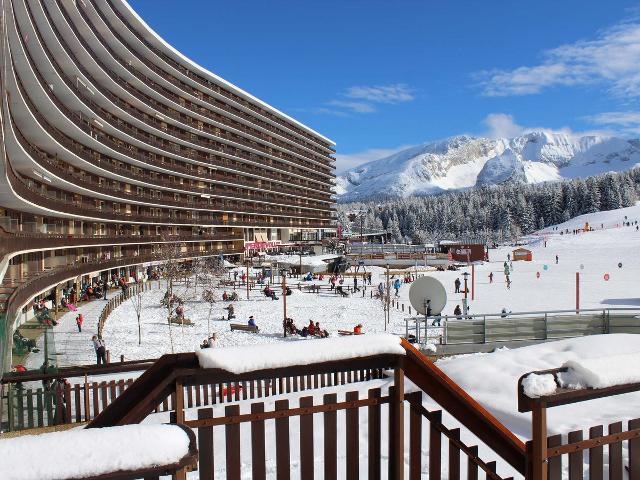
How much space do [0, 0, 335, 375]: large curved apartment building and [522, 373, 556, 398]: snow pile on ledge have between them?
32.2 ft

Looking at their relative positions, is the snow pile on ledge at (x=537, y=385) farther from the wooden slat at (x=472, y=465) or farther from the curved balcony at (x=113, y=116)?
the curved balcony at (x=113, y=116)

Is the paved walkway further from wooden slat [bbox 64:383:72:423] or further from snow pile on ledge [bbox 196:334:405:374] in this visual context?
snow pile on ledge [bbox 196:334:405:374]

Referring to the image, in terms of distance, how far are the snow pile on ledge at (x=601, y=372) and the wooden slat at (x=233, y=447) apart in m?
1.68

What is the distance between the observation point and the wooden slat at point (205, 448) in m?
2.54

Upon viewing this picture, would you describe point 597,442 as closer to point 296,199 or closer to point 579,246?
point 579,246

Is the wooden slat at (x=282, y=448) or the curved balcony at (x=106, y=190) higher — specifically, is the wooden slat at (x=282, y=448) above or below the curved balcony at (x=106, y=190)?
below

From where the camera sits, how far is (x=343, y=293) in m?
40.7

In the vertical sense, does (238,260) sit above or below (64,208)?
below

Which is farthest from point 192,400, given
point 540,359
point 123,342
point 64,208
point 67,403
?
point 64,208

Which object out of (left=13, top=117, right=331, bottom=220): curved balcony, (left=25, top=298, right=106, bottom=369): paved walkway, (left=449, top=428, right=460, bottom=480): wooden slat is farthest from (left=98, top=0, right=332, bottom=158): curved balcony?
(left=449, top=428, right=460, bottom=480): wooden slat

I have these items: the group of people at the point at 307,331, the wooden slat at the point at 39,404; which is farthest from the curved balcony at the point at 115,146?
the wooden slat at the point at 39,404

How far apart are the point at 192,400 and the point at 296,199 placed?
3720 inches

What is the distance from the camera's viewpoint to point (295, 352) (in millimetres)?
2621

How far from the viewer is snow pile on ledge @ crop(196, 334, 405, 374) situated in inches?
97.1
